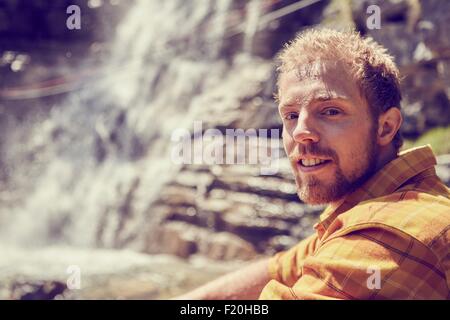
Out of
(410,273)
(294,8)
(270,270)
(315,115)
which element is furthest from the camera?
(294,8)

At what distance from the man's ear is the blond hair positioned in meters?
0.02

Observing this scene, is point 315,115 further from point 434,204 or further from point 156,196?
point 156,196

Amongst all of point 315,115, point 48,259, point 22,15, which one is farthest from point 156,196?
point 22,15

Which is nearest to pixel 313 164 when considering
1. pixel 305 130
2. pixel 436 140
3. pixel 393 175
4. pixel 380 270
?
pixel 305 130

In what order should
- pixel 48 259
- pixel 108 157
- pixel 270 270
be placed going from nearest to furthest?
pixel 270 270 → pixel 48 259 → pixel 108 157

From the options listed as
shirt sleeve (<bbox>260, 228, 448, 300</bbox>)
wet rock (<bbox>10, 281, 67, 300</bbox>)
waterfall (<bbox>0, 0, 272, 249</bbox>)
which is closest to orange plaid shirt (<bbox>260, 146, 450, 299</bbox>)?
shirt sleeve (<bbox>260, 228, 448, 300</bbox>)

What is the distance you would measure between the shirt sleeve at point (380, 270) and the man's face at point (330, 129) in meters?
0.33

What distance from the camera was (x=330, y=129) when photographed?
149cm

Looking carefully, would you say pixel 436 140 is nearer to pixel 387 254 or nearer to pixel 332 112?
pixel 332 112

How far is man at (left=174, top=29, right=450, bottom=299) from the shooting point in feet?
3.88

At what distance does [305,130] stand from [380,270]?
0.50m

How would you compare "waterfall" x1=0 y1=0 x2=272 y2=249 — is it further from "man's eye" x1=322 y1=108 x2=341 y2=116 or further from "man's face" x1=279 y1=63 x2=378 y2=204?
"man's eye" x1=322 y1=108 x2=341 y2=116

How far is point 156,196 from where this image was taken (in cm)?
744
